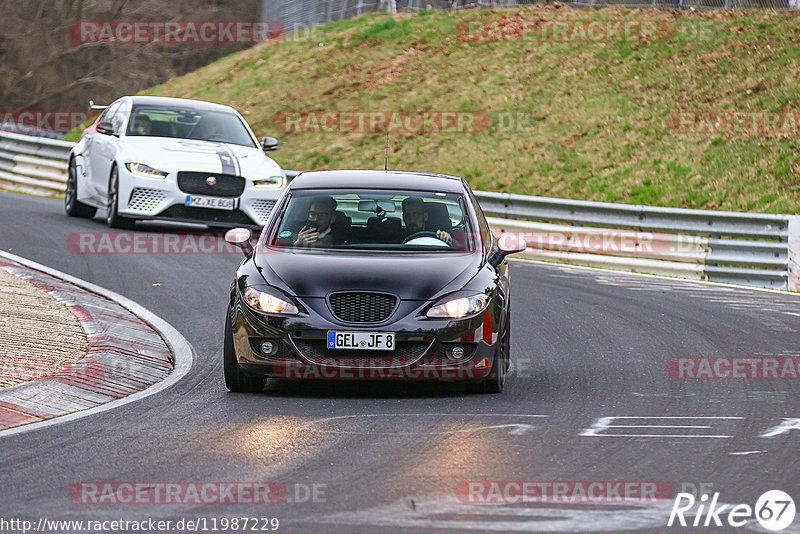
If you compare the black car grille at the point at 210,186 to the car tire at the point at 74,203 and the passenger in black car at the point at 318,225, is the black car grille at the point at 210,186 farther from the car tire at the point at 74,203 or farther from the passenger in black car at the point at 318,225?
the passenger in black car at the point at 318,225

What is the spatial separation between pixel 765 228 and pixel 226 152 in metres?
6.98

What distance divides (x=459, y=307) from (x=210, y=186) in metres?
9.31

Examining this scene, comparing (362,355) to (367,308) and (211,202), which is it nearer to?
(367,308)

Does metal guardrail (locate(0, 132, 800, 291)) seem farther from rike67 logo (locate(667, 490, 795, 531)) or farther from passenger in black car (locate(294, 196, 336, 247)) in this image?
rike67 logo (locate(667, 490, 795, 531))

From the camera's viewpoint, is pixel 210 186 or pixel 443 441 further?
pixel 210 186

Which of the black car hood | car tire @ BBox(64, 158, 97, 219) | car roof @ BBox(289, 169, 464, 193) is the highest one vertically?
car roof @ BBox(289, 169, 464, 193)

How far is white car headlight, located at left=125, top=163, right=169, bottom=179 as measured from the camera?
56.7 feet

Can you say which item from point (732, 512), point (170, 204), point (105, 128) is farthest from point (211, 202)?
point (732, 512)

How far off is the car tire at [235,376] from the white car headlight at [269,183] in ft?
29.4

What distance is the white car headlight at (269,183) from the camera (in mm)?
17750

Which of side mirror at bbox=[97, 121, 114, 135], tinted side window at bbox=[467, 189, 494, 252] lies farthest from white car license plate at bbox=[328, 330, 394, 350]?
side mirror at bbox=[97, 121, 114, 135]

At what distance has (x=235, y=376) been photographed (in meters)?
8.80

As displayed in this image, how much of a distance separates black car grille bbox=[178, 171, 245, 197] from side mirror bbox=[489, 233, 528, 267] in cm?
835

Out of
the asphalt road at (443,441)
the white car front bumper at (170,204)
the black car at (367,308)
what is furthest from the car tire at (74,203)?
the black car at (367,308)
